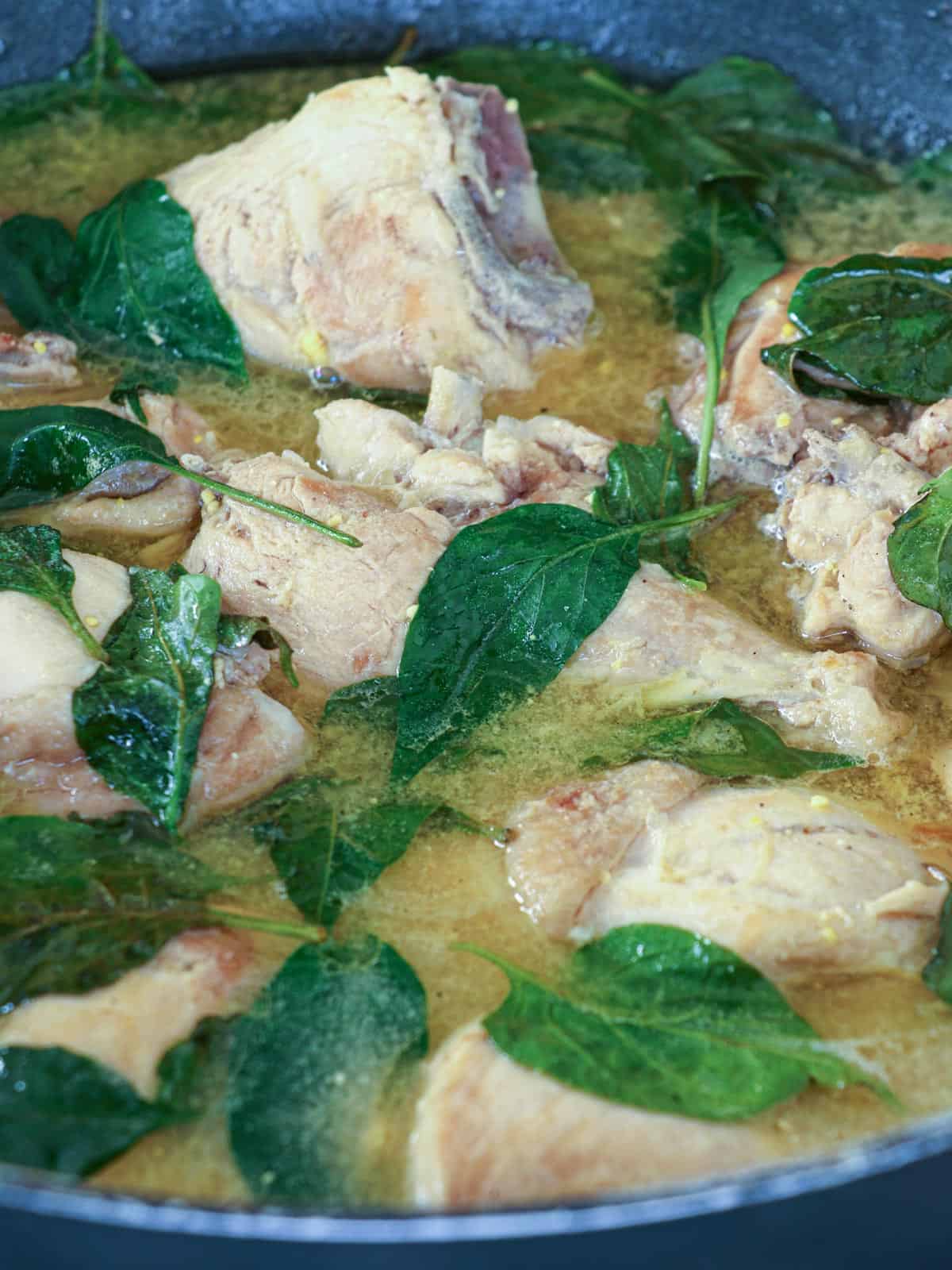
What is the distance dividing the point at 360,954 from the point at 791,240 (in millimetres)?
2263

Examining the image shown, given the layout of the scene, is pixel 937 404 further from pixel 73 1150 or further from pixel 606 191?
pixel 73 1150

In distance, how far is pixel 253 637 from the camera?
2555 mm

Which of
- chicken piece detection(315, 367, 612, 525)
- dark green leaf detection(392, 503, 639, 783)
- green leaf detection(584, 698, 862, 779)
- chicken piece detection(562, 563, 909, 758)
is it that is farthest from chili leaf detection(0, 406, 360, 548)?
green leaf detection(584, 698, 862, 779)

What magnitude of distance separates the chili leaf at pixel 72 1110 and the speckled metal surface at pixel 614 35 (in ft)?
9.45

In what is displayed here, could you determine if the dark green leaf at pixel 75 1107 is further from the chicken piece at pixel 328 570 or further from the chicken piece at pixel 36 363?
the chicken piece at pixel 36 363

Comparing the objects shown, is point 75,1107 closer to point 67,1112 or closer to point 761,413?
point 67,1112

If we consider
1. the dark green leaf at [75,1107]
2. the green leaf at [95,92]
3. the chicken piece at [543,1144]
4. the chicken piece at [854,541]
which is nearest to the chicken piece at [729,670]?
the chicken piece at [854,541]

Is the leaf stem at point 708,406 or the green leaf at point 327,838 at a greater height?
the leaf stem at point 708,406

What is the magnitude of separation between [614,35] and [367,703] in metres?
2.32

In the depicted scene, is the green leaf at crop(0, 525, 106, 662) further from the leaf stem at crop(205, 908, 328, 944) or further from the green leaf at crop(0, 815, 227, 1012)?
the leaf stem at crop(205, 908, 328, 944)

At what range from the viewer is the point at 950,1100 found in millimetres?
2012

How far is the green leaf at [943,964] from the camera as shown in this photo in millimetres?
2098

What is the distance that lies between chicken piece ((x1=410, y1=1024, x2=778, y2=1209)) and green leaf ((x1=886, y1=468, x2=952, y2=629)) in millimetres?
1028

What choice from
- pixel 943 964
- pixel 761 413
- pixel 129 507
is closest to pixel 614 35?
pixel 761 413
